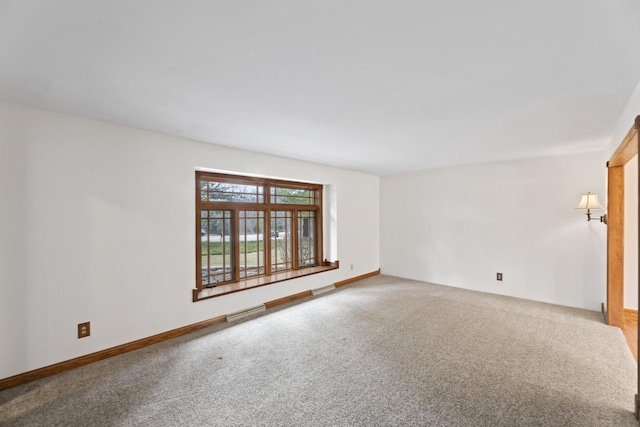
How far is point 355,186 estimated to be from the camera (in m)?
5.62

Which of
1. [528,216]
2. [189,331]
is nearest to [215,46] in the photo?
[189,331]

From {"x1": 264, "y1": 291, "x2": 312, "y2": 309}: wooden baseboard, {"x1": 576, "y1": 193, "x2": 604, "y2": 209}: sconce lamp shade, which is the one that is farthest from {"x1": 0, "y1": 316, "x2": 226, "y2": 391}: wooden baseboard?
{"x1": 576, "y1": 193, "x2": 604, "y2": 209}: sconce lamp shade

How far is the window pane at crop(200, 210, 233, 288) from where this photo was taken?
3.69 m

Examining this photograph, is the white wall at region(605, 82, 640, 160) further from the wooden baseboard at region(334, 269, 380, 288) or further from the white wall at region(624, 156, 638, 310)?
the wooden baseboard at region(334, 269, 380, 288)

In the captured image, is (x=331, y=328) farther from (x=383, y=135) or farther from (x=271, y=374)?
(x=383, y=135)

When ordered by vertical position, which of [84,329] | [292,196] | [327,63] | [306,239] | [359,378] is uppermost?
[327,63]

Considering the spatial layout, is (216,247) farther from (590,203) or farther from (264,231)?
(590,203)

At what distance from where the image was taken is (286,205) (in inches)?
184

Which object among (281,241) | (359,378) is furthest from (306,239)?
(359,378)

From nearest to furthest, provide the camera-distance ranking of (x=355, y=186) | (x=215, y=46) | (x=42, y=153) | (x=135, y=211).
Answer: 1. (x=215, y=46)
2. (x=42, y=153)
3. (x=135, y=211)
4. (x=355, y=186)

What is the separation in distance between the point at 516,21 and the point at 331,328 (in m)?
3.06

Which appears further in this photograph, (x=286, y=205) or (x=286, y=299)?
(x=286, y=205)

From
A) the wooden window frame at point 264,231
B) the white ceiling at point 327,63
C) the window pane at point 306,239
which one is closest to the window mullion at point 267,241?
the wooden window frame at point 264,231

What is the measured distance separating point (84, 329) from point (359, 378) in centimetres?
243
